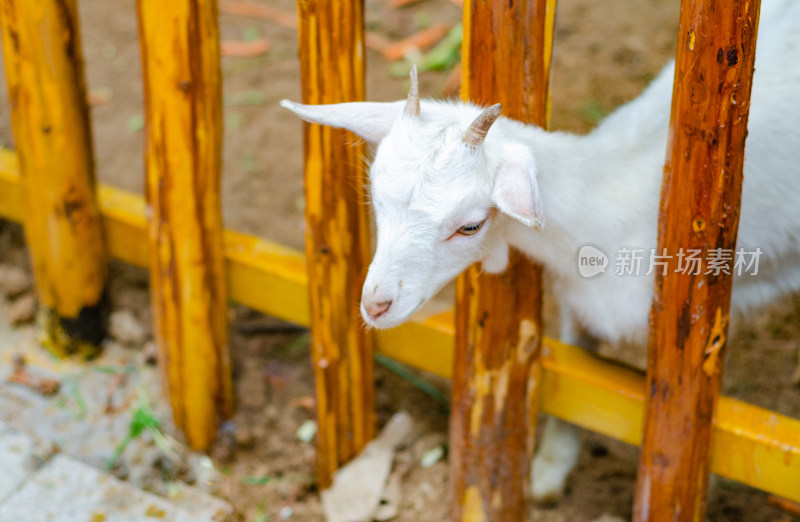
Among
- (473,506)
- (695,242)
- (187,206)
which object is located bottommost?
(473,506)

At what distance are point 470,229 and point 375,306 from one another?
0.31 meters

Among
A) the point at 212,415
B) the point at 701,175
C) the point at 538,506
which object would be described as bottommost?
the point at 538,506

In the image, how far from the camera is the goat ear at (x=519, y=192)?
1989 millimetres

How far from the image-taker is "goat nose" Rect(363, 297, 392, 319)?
2.09 m

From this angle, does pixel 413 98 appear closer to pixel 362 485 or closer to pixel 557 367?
pixel 557 367

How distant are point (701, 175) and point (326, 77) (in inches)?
42.4

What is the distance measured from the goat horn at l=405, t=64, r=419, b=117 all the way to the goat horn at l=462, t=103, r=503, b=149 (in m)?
0.15

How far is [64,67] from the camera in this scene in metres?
3.10

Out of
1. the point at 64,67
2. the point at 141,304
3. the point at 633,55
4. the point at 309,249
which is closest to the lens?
the point at 309,249

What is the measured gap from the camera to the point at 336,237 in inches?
108

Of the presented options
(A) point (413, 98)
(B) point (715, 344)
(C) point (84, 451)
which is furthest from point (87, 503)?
(B) point (715, 344)

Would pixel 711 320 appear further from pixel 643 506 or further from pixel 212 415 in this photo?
pixel 212 415

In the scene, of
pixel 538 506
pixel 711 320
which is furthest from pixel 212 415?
pixel 711 320

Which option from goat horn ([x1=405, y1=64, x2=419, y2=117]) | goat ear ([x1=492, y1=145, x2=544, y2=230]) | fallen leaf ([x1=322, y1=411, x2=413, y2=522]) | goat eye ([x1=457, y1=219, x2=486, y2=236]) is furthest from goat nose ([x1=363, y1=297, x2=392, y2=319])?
fallen leaf ([x1=322, y1=411, x2=413, y2=522])
